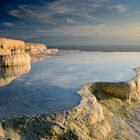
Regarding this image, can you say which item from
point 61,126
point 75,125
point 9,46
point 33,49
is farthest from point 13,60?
point 33,49

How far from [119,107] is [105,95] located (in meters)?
1.10

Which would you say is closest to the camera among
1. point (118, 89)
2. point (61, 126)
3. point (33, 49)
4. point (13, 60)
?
point (61, 126)

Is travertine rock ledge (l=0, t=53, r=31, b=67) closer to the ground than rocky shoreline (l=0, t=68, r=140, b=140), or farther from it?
farther from it

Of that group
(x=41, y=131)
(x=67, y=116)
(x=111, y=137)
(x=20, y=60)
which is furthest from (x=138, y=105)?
(x=20, y=60)

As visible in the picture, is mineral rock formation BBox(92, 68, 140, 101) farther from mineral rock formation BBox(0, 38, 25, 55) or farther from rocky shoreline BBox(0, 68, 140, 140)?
mineral rock formation BBox(0, 38, 25, 55)

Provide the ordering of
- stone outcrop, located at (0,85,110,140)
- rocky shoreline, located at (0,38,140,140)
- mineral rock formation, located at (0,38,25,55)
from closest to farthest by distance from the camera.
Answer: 1. stone outcrop, located at (0,85,110,140)
2. rocky shoreline, located at (0,38,140,140)
3. mineral rock formation, located at (0,38,25,55)

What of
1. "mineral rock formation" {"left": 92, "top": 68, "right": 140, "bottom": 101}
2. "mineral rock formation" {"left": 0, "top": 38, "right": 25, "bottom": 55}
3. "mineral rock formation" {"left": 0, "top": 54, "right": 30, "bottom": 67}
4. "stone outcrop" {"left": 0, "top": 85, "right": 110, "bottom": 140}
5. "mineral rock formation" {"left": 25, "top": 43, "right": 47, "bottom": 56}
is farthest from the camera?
"mineral rock formation" {"left": 25, "top": 43, "right": 47, "bottom": 56}

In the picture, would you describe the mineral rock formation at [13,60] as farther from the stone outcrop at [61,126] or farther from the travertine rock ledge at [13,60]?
the stone outcrop at [61,126]

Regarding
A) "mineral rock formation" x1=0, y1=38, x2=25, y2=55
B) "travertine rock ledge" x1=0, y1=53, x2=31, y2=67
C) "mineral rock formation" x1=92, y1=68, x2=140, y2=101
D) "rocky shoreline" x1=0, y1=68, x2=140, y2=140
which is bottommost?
"rocky shoreline" x1=0, y1=68, x2=140, y2=140

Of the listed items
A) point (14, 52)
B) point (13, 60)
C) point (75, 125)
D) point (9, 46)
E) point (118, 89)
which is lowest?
point (75, 125)

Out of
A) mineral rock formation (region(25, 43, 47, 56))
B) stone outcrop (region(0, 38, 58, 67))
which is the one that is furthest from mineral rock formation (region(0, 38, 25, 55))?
mineral rock formation (region(25, 43, 47, 56))

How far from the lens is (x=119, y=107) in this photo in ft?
49.8

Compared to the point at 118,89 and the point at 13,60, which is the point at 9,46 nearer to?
the point at 13,60

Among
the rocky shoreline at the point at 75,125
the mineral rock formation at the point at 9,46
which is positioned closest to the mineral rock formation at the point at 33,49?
the mineral rock formation at the point at 9,46
